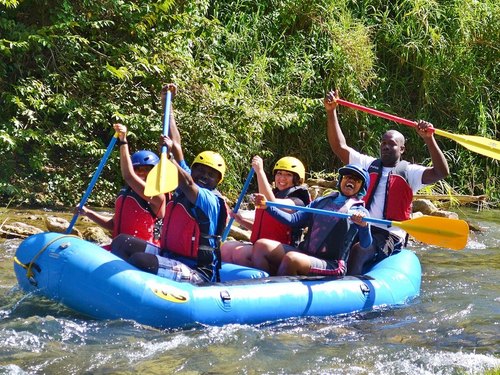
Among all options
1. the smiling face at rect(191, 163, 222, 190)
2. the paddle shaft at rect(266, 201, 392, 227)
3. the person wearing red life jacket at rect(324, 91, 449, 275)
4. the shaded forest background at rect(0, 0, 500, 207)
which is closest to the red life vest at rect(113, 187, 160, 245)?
the smiling face at rect(191, 163, 222, 190)

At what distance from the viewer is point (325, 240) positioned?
5.52 meters

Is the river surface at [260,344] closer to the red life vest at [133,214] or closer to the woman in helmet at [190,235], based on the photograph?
the woman in helmet at [190,235]

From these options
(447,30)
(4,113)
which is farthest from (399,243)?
(447,30)

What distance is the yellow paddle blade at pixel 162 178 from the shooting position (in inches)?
187

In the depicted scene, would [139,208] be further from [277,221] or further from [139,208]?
[277,221]

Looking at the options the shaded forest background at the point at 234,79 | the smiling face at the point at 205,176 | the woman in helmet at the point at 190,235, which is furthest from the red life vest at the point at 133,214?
the shaded forest background at the point at 234,79

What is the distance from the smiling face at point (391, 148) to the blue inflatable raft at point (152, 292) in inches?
44.7

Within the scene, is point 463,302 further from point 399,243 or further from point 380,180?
point 380,180

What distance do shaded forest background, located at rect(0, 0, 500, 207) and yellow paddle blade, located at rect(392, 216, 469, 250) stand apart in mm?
3606

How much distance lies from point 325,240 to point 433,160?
981 mm

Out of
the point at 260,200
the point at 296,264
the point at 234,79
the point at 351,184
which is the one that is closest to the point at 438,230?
the point at 351,184

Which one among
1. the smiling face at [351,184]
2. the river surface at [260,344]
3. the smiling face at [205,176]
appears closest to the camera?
the river surface at [260,344]

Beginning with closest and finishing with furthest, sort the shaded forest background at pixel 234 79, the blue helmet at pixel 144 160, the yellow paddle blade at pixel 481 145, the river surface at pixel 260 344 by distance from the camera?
the river surface at pixel 260 344, the blue helmet at pixel 144 160, the yellow paddle blade at pixel 481 145, the shaded forest background at pixel 234 79

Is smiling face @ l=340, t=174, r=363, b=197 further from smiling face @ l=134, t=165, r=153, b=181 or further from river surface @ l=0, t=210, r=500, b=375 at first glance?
smiling face @ l=134, t=165, r=153, b=181
